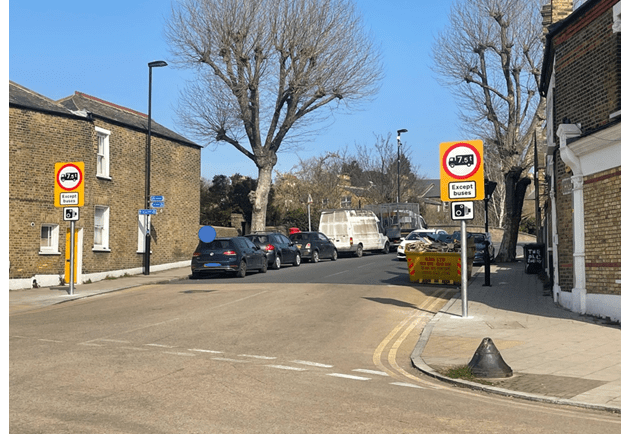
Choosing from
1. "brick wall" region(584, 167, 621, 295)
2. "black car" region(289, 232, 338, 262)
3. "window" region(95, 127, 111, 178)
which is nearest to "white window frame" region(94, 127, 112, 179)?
"window" region(95, 127, 111, 178)

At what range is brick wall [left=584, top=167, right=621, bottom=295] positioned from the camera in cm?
1236

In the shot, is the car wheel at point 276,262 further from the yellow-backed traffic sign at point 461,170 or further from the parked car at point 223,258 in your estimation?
the yellow-backed traffic sign at point 461,170

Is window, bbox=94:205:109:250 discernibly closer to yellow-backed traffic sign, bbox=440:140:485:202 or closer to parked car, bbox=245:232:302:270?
parked car, bbox=245:232:302:270

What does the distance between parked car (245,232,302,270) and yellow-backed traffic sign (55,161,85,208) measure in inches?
386

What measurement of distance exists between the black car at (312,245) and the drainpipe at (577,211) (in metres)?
19.2

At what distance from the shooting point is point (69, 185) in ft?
61.3

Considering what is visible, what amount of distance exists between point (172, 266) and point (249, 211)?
680 inches

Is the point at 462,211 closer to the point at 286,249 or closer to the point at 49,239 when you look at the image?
the point at 49,239

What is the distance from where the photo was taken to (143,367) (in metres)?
8.88

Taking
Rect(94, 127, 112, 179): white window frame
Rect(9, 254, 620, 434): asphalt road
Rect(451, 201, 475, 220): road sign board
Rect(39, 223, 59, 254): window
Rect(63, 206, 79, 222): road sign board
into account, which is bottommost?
Rect(9, 254, 620, 434): asphalt road

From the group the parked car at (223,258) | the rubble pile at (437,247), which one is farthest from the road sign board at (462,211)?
the parked car at (223,258)

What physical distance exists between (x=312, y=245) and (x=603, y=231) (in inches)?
809

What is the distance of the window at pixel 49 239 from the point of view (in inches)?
868

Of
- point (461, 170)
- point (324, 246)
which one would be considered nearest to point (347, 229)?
point (324, 246)
